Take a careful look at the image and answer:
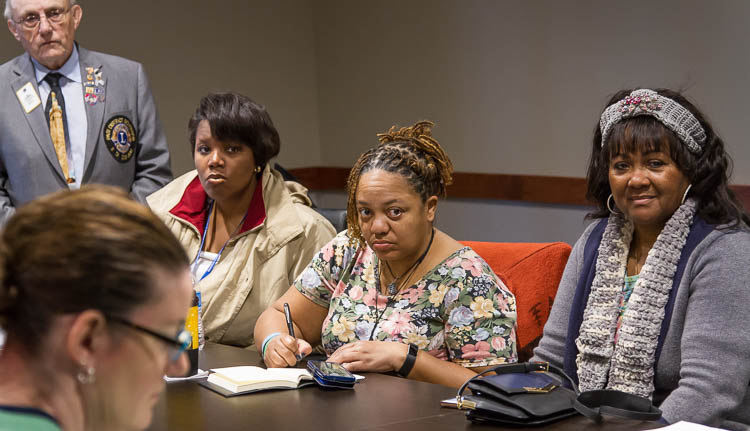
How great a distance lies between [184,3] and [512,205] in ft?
8.22

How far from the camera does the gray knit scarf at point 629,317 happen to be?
219 centimetres

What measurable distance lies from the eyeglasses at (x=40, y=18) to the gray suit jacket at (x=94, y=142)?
0.16 m

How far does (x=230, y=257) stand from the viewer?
310 centimetres

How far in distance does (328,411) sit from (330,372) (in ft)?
0.64

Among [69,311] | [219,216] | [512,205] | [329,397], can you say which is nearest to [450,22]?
[512,205]

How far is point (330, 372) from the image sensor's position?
6.75ft

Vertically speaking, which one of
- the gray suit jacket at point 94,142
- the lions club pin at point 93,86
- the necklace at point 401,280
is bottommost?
the necklace at point 401,280

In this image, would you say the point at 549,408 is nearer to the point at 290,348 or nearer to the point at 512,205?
the point at 290,348

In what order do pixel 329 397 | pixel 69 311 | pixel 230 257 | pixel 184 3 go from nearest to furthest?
pixel 69 311 < pixel 329 397 < pixel 230 257 < pixel 184 3

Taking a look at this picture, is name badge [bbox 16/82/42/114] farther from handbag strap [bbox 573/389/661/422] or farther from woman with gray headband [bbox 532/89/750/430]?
handbag strap [bbox 573/389/661/422]

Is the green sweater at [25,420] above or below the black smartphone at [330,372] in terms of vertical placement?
above

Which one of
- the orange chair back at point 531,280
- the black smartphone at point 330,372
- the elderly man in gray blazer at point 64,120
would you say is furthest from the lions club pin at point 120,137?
the black smartphone at point 330,372

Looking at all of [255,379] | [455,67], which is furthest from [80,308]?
[455,67]

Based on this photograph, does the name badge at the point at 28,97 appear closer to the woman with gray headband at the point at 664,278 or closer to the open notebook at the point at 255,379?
the open notebook at the point at 255,379
